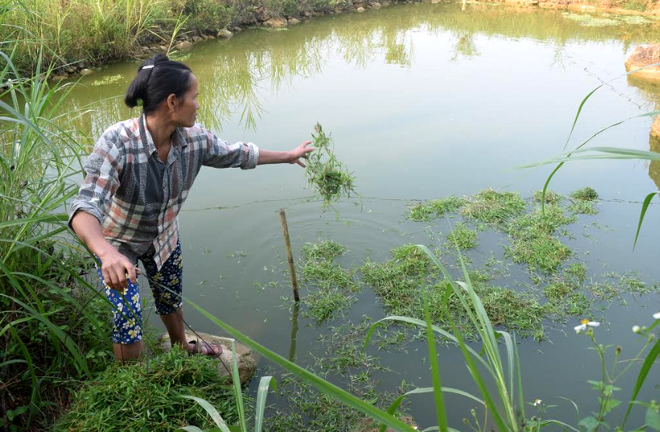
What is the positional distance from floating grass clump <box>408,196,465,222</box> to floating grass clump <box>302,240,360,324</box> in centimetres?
66

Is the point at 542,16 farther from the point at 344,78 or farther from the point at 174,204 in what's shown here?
the point at 174,204

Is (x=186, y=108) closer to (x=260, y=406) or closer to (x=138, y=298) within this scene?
(x=138, y=298)

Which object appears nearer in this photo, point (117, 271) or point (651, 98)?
point (117, 271)

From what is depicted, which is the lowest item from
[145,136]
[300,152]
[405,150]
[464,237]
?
[464,237]

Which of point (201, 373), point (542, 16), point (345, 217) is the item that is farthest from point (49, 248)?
point (542, 16)

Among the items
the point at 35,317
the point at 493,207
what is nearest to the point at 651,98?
the point at 493,207

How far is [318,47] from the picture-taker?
28.3 feet

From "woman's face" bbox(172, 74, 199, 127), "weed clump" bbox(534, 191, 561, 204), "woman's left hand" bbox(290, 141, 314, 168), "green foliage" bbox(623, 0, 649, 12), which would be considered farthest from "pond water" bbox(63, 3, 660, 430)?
"green foliage" bbox(623, 0, 649, 12)

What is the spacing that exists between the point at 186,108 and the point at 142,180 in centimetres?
30

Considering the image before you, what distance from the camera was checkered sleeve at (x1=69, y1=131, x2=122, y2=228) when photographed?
172cm

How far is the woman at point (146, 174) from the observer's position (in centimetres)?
185

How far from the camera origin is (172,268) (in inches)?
91.4

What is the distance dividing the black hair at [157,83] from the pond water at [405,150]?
4.37 feet

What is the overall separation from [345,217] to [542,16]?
29.2 ft
